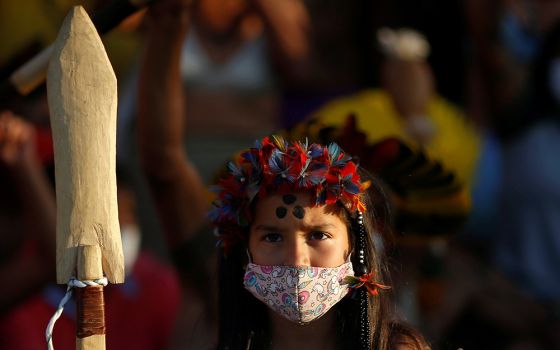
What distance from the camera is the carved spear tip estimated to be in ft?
11.6

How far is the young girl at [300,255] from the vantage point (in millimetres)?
4086

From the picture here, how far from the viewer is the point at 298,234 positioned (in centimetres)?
409

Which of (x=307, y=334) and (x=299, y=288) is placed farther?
(x=307, y=334)

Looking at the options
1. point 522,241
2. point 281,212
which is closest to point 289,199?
point 281,212

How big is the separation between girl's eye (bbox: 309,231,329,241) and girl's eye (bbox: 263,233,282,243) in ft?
0.33

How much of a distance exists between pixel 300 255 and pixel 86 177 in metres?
0.83

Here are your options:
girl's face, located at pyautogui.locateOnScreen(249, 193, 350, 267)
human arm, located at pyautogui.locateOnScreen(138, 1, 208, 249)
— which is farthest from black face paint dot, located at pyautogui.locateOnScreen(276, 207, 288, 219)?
human arm, located at pyautogui.locateOnScreen(138, 1, 208, 249)

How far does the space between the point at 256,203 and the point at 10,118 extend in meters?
1.72

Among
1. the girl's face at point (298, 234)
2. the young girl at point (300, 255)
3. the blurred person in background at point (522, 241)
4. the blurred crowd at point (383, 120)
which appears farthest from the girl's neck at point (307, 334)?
the blurred person in background at point (522, 241)

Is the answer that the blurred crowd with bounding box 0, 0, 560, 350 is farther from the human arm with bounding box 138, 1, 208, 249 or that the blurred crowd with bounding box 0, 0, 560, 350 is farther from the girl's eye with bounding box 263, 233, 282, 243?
the girl's eye with bounding box 263, 233, 282, 243

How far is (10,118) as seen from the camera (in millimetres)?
5543

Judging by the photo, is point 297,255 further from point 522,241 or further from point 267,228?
point 522,241

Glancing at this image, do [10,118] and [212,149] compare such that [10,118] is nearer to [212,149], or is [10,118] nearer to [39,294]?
[39,294]

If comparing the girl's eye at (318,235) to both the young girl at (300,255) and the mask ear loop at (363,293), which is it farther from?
the mask ear loop at (363,293)
